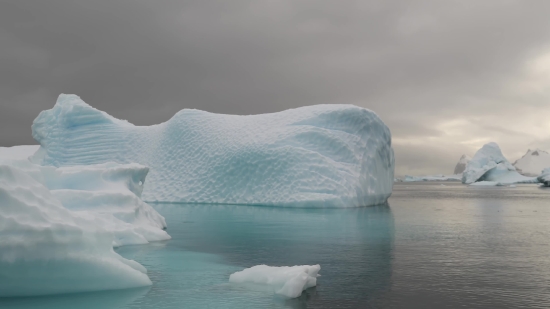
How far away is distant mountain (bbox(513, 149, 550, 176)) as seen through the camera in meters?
117

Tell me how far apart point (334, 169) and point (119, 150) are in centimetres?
1267

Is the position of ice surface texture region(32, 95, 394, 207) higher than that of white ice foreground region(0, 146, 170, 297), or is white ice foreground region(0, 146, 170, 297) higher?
ice surface texture region(32, 95, 394, 207)

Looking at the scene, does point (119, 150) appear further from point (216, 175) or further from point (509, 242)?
point (509, 242)

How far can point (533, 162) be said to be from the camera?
119562 mm

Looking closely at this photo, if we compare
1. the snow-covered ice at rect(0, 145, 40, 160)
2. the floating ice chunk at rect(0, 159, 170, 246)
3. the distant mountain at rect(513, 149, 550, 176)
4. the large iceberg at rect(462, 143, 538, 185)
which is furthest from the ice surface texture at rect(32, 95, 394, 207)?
the distant mountain at rect(513, 149, 550, 176)

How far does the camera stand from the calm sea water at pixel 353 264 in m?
6.04

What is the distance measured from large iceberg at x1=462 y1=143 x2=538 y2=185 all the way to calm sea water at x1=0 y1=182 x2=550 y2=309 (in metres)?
50.7

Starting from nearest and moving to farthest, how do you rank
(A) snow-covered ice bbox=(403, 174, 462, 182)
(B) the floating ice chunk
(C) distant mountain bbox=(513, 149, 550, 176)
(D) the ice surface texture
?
1. (B) the floating ice chunk
2. (D) the ice surface texture
3. (C) distant mountain bbox=(513, 149, 550, 176)
4. (A) snow-covered ice bbox=(403, 174, 462, 182)

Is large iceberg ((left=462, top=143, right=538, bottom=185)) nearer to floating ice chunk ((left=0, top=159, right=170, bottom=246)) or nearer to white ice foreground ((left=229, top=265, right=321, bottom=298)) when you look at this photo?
floating ice chunk ((left=0, top=159, right=170, bottom=246))

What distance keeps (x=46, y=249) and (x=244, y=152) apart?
61.5 feet

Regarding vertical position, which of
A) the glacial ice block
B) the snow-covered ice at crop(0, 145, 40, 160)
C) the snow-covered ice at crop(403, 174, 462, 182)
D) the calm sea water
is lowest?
the calm sea water

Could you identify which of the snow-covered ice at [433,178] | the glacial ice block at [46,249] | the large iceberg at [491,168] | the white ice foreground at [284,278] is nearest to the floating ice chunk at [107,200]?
the glacial ice block at [46,249]

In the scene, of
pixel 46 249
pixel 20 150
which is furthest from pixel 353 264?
pixel 20 150

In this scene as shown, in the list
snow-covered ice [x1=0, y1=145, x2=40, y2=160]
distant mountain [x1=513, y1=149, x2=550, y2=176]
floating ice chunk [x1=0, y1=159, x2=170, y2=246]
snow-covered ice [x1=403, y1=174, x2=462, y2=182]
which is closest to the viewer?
floating ice chunk [x1=0, y1=159, x2=170, y2=246]
